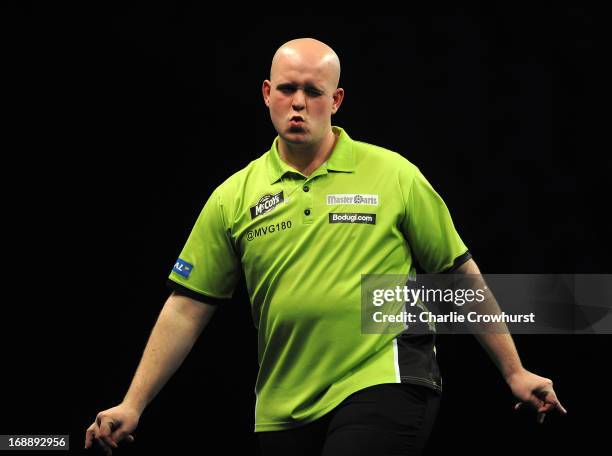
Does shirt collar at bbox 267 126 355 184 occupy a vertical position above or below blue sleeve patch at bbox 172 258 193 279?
above

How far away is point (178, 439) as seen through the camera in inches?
194

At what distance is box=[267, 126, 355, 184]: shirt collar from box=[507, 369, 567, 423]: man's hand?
0.78m

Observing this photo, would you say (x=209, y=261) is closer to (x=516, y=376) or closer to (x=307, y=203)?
(x=307, y=203)

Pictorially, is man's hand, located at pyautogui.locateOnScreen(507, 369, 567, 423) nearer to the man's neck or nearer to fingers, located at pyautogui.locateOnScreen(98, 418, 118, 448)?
the man's neck

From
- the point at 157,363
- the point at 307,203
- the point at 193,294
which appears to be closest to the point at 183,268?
the point at 193,294

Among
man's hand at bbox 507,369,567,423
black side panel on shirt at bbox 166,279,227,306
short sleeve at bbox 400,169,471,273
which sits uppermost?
short sleeve at bbox 400,169,471,273

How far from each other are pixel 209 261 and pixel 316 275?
0.41m

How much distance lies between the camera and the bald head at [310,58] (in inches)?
139

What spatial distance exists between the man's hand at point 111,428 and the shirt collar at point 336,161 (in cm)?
81

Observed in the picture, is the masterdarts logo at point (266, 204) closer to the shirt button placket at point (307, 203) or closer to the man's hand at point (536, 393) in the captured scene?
the shirt button placket at point (307, 203)

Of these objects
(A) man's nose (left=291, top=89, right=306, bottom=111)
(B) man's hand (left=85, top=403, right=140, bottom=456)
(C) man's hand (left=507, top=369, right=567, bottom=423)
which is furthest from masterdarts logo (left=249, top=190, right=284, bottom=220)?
(C) man's hand (left=507, top=369, right=567, bottom=423)

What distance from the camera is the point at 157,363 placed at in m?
3.61

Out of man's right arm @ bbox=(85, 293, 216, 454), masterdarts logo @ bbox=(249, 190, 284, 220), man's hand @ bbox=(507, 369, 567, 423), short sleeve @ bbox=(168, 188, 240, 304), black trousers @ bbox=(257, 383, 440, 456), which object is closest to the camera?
black trousers @ bbox=(257, 383, 440, 456)

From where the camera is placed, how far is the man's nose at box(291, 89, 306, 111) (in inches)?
138
